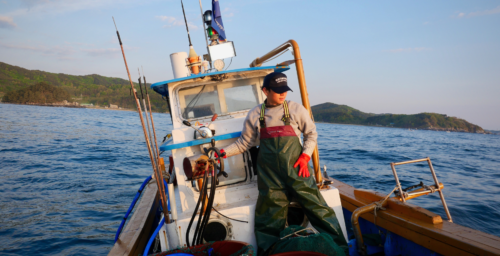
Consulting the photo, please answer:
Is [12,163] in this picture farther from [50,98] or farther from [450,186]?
[50,98]

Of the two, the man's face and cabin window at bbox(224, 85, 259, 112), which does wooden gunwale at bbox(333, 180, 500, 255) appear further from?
cabin window at bbox(224, 85, 259, 112)

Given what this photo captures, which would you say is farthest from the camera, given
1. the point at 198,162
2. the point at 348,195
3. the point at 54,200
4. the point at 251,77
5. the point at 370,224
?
the point at 54,200

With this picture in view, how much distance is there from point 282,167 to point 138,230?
2663mm

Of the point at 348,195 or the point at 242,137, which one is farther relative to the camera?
the point at 348,195

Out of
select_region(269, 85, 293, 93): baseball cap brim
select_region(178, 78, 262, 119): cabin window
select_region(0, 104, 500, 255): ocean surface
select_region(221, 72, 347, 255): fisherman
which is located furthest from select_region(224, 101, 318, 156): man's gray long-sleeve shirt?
select_region(0, 104, 500, 255): ocean surface

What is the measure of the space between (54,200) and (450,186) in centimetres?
1327

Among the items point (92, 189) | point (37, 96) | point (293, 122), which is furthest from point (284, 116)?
point (37, 96)

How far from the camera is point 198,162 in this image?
9.74 feet

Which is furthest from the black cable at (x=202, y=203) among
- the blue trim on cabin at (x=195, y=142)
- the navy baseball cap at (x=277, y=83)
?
the navy baseball cap at (x=277, y=83)

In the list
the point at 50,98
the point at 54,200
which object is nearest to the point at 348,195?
the point at 54,200

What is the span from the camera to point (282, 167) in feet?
9.64

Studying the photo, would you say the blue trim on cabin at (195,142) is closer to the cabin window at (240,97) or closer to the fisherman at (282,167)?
the fisherman at (282,167)

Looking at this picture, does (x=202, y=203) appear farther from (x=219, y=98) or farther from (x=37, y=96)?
(x=37, y=96)

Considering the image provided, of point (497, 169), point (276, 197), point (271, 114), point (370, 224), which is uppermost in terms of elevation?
point (271, 114)
